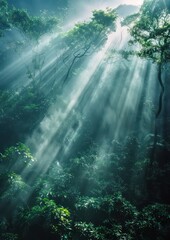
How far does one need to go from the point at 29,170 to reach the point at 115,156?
6891 mm

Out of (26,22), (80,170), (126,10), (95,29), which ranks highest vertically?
(126,10)

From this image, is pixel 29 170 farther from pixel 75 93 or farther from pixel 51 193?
pixel 75 93

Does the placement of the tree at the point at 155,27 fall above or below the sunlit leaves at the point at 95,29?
below

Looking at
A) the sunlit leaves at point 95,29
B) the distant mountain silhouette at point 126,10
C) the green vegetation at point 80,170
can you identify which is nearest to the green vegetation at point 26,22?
the green vegetation at point 80,170

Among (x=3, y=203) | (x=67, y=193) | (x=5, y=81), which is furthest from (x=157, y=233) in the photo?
(x=5, y=81)

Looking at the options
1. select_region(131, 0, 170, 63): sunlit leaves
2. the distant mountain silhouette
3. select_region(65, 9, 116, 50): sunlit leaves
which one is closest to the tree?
select_region(131, 0, 170, 63): sunlit leaves

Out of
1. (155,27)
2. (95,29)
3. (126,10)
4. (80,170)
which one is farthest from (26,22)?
(126,10)

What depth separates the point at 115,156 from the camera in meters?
17.3

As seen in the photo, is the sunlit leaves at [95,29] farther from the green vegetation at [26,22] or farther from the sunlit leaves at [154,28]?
the sunlit leaves at [154,28]

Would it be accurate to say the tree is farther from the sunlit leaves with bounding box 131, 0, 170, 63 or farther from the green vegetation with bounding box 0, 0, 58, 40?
the green vegetation with bounding box 0, 0, 58, 40

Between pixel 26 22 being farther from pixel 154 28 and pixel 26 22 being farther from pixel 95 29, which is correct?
pixel 154 28

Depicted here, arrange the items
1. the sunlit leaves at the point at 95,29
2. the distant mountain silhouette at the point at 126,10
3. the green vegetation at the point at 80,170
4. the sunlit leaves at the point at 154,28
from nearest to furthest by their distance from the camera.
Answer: the green vegetation at the point at 80,170
the sunlit leaves at the point at 154,28
the sunlit leaves at the point at 95,29
the distant mountain silhouette at the point at 126,10

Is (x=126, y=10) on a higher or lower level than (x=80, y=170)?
higher

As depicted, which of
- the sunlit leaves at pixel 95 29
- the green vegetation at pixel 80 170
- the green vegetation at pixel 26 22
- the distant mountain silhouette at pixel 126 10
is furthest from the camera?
the distant mountain silhouette at pixel 126 10
